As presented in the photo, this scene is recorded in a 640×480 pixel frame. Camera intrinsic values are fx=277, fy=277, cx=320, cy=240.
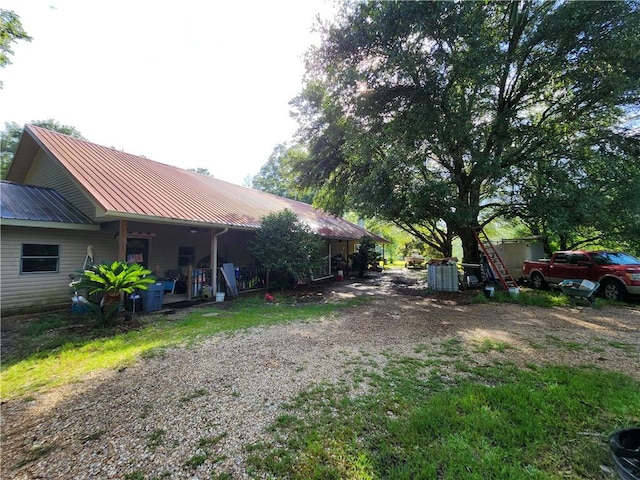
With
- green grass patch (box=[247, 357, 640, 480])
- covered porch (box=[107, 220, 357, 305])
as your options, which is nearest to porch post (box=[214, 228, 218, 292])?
covered porch (box=[107, 220, 357, 305])

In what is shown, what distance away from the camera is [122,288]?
233 inches

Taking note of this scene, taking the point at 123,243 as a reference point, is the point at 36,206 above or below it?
above

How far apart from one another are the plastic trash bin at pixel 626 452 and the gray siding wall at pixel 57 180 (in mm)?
10889

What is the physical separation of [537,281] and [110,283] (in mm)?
14947

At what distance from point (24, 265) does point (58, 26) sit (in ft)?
19.2

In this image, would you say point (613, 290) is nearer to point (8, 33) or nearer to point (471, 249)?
point (471, 249)

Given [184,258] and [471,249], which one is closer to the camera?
[184,258]

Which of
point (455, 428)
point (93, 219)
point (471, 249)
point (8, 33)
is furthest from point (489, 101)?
point (8, 33)

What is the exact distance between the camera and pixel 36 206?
7719 millimetres

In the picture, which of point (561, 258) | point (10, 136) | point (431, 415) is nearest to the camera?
point (431, 415)

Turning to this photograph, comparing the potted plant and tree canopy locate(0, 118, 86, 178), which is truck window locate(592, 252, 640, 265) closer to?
the potted plant

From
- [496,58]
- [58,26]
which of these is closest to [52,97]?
[58,26]

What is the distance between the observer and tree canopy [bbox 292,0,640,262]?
7785 millimetres

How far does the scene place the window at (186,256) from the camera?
36.4ft
